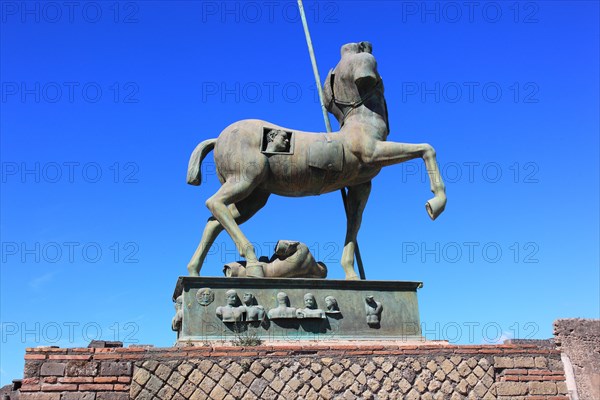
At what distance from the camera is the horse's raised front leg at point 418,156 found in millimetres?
9750

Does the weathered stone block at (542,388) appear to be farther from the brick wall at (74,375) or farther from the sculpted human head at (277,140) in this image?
the brick wall at (74,375)

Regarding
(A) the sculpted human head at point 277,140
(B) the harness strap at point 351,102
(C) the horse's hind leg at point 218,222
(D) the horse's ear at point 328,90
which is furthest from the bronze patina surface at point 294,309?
(D) the horse's ear at point 328,90

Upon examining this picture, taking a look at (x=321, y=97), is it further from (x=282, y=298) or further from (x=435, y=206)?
(x=282, y=298)

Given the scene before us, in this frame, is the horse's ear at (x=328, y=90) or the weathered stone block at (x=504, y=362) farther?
the horse's ear at (x=328, y=90)

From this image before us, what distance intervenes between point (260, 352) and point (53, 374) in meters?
2.28

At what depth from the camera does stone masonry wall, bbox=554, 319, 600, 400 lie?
1978 centimetres

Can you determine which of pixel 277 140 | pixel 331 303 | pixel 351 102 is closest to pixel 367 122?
pixel 351 102

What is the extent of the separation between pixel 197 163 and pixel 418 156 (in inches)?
118

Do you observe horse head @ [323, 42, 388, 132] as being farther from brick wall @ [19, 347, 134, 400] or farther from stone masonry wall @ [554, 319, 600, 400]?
stone masonry wall @ [554, 319, 600, 400]

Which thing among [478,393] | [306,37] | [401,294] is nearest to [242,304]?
[401,294]

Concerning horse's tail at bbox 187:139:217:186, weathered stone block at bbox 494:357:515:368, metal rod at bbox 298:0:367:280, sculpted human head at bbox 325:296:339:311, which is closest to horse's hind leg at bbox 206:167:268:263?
horse's tail at bbox 187:139:217:186

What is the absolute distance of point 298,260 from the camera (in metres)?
9.47

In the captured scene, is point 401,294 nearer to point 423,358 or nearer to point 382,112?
point 423,358

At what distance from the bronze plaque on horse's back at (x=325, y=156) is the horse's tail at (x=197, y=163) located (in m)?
1.39
